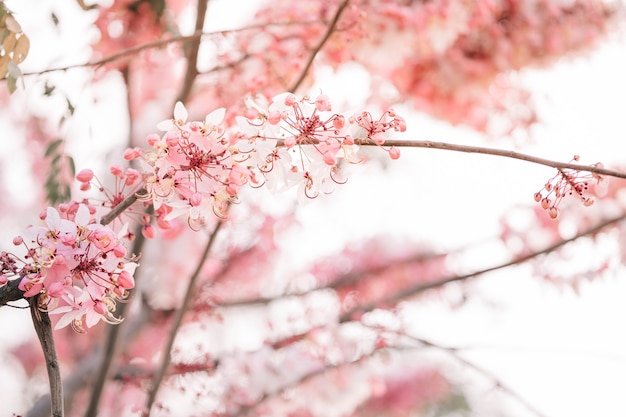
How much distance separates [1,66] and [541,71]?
3.32 feet

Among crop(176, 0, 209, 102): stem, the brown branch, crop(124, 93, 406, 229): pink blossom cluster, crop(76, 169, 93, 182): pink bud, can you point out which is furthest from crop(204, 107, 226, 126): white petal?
the brown branch

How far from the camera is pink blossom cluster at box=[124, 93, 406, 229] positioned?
444 millimetres

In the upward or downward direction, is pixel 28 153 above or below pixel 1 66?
above

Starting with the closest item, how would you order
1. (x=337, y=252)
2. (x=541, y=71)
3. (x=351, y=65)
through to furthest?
1. (x=351, y=65)
2. (x=541, y=71)
3. (x=337, y=252)

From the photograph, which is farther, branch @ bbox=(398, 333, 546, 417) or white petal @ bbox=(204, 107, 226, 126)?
branch @ bbox=(398, 333, 546, 417)

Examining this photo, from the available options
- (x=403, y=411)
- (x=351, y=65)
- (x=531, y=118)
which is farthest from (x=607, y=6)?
(x=403, y=411)

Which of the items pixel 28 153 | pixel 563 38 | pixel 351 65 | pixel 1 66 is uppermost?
pixel 28 153

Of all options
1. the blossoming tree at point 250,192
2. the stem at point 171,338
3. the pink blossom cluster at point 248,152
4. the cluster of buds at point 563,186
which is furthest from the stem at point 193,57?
the cluster of buds at point 563,186

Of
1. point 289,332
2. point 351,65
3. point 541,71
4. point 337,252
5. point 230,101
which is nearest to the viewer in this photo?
point 230,101

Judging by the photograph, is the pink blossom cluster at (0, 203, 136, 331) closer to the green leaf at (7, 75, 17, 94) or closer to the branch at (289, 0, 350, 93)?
the green leaf at (7, 75, 17, 94)

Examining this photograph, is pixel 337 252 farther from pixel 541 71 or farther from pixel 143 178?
pixel 143 178

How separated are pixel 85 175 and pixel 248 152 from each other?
0.43 feet

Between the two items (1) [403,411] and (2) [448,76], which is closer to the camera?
(2) [448,76]

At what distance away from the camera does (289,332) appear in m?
1.16
